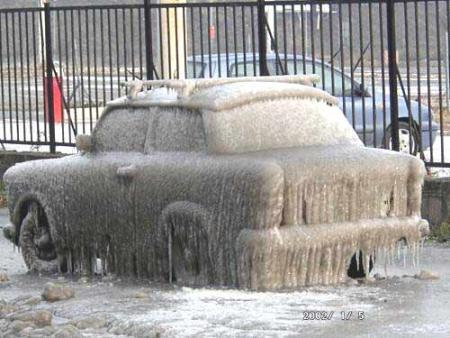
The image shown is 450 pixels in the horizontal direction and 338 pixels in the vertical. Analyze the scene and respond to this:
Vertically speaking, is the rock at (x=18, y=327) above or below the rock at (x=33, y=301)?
below

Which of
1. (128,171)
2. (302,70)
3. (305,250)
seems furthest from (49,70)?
(305,250)

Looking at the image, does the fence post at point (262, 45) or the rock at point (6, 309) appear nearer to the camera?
the rock at point (6, 309)

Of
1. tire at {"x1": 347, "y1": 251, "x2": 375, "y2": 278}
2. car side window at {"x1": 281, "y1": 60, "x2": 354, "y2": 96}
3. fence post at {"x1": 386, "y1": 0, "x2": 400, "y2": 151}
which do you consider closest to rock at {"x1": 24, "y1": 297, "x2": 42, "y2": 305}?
tire at {"x1": 347, "y1": 251, "x2": 375, "y2": 278}

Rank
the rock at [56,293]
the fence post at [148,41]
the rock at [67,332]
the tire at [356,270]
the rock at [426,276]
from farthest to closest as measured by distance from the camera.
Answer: the fence post at [148,41], the rock at [426,276], the tire at [356,270], the rock at [56,293], the rock at [67,332]

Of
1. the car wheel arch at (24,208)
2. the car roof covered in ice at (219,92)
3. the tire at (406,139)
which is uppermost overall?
the car roof covered in ice at (219,92)

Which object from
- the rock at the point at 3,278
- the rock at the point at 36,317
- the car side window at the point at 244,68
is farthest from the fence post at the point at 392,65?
the rock at the point at 36,317

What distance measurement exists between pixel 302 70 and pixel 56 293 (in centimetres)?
700

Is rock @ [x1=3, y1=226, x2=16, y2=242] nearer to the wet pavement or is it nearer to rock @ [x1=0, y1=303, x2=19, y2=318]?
the wet pavement

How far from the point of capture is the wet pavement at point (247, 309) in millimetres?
8984

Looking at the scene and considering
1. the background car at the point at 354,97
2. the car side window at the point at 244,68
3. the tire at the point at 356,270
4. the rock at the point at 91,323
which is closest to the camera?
the rock at the point at 91,323

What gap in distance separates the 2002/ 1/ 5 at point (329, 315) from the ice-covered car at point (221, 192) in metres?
0.71

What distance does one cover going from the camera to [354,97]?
16.4m

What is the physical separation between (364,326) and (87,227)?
10.7 feet

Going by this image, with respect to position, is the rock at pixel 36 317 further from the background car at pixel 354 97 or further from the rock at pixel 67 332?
the background car at pixel 354 97
